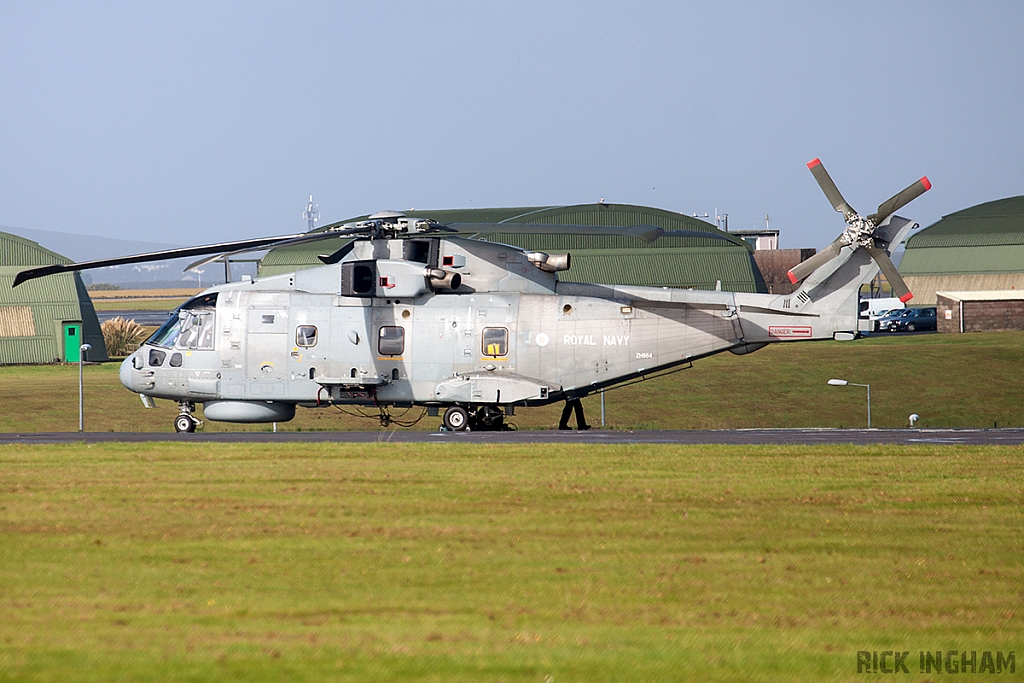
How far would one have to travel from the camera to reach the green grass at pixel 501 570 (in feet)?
28.3

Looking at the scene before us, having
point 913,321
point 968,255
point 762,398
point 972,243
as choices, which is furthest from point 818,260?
point 972,243

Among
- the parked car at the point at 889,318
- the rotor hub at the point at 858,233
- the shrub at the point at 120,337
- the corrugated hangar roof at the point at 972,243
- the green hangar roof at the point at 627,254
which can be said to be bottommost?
the shrub at the point at 120,337

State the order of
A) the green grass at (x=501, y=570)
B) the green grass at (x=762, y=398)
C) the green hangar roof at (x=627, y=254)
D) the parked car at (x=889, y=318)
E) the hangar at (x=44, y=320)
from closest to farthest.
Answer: the green grass at (x=501, y=570), the green grass at (x=762, y=398), the hangar at (x=44, y=320), the green hangar roof at (x=627, y=254), the parked car at (x=889, y=318)

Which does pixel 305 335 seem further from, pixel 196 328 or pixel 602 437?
pixel 602 437

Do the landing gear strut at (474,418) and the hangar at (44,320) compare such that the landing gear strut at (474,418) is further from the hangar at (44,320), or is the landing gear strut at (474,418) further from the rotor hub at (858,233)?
the hangar at (44,320)

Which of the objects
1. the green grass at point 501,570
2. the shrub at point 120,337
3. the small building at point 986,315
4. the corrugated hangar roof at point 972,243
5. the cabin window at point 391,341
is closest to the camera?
the green grass at point 501,570

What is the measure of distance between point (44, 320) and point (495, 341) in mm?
42786

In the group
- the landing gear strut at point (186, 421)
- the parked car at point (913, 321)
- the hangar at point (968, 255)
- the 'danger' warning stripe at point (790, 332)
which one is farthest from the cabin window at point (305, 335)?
the hangar at point (968, 255)

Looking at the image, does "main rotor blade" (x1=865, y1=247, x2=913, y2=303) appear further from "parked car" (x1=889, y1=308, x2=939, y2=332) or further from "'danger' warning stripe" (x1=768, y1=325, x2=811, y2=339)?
"parked car" (x1=889, y1=308, x2=939, y2=332)

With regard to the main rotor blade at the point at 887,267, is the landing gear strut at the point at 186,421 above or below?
below

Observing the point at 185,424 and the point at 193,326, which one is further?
the point at 185,424

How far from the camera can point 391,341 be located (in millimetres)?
28594

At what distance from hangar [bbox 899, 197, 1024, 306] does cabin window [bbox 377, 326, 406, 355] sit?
7131 cm

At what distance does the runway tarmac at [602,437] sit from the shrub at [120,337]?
130 ft
